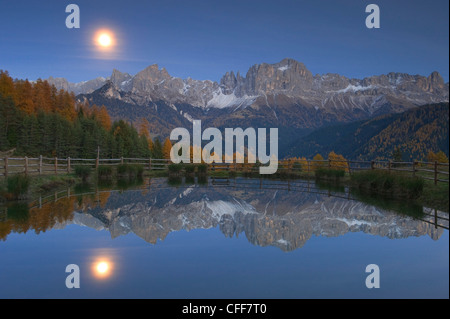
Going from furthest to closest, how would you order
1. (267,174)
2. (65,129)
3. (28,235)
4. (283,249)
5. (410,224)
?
(65,129) < (267,174) < (410,224) < (28,235) < (283,249)

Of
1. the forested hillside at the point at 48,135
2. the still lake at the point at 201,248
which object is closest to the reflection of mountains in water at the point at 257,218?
the still lake at the point at 201,248

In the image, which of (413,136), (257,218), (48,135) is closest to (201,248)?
(257,218)

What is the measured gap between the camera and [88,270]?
26.0 feet

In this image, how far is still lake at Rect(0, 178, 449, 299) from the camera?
698cm

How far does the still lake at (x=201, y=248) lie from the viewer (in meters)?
6.98

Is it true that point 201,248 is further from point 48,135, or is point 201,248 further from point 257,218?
point 48,135

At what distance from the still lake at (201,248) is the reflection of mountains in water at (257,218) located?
0.03 meters

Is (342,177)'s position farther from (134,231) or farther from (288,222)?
(134,231)

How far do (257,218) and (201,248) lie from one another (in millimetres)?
4126

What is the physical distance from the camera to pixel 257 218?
44.9ft

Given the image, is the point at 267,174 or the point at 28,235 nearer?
the point at 28,235

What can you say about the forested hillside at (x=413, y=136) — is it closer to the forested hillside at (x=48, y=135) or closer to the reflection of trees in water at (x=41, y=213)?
the forested hillside at (x=48, y=135)

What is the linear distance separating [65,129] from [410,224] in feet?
158
